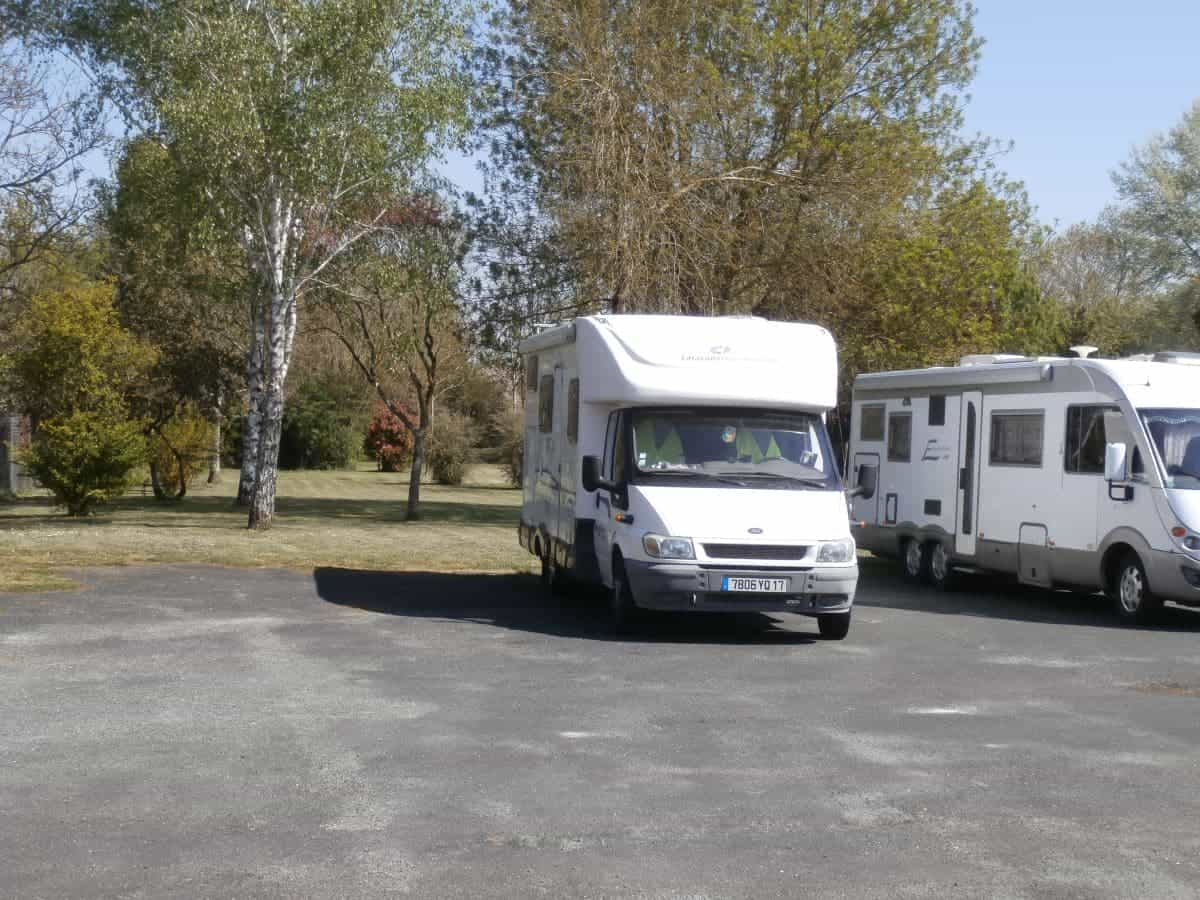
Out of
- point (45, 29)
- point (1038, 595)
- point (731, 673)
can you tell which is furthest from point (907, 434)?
point (45, 29)

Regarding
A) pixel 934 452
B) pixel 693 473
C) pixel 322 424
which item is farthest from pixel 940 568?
pixel 322 424

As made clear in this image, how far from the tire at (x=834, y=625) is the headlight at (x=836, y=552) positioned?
640mm

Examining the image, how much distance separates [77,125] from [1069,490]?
1666cm

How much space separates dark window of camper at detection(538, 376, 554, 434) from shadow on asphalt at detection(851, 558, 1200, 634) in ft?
13.2

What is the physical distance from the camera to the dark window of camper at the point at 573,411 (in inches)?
595

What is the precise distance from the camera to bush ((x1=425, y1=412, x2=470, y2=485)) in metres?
53.8

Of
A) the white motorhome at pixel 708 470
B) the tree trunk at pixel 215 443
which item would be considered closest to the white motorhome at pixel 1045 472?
the white motorhome at pixel 708 470

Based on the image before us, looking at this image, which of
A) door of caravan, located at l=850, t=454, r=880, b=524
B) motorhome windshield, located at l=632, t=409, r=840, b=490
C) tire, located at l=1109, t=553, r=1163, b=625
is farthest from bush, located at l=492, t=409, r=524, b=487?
motorhome windshield, located at l=632, t=409, r=840, b=490

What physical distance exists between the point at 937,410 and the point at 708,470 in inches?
260

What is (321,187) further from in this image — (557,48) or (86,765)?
(86,765)

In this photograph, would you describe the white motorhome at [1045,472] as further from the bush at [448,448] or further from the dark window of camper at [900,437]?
the bush at [448,448]

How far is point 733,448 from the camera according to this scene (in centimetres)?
1403

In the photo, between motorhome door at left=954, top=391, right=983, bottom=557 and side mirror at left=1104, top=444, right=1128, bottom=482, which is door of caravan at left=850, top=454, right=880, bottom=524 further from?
side mirror at left=1104, top=444, right=1128, bottom=482

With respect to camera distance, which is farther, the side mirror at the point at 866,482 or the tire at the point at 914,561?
the tire at the point at 914,561
